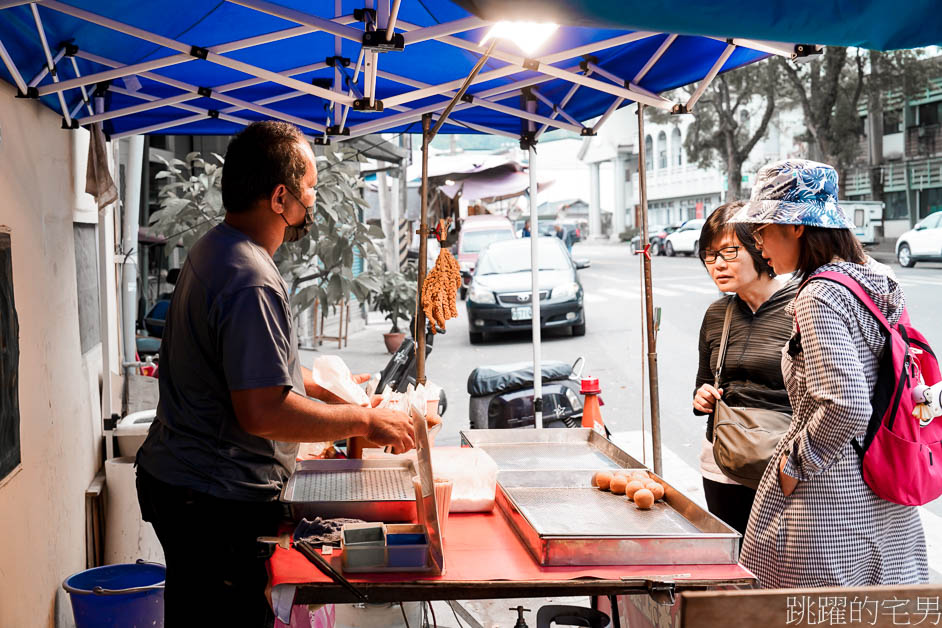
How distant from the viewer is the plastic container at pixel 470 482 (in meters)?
2.80

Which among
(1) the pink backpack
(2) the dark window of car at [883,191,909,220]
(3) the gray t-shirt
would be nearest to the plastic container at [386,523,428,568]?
(3) the gray t-shirt

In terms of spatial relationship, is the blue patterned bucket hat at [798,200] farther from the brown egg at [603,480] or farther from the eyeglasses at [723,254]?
the brown egg at [603,480]

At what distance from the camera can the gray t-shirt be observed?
2127 millimetres

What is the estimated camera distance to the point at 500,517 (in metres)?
2.76

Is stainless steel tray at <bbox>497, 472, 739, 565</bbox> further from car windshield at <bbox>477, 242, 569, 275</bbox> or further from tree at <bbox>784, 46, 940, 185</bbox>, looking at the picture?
tree at <bbox>784, 46, 940, 185</bbox>

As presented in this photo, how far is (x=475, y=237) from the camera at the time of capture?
2169 cm

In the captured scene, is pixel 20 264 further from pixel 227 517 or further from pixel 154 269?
pixel 154 269

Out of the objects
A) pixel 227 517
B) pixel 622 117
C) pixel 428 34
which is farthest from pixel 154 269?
pixel 622 117

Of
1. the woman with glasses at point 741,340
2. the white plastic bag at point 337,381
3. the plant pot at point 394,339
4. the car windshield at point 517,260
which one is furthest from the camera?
the car windshield at point 517,260

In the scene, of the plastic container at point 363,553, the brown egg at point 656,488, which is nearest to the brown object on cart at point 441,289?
the brown egg at point 656,488

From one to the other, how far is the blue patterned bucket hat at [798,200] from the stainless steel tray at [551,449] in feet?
3.48

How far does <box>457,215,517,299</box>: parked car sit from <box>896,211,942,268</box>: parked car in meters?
9.88

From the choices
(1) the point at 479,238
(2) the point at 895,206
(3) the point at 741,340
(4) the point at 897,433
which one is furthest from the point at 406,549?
(2) the point at 895,206

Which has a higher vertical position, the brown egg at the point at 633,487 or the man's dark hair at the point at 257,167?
the man's dark hair at the point at 257,167
